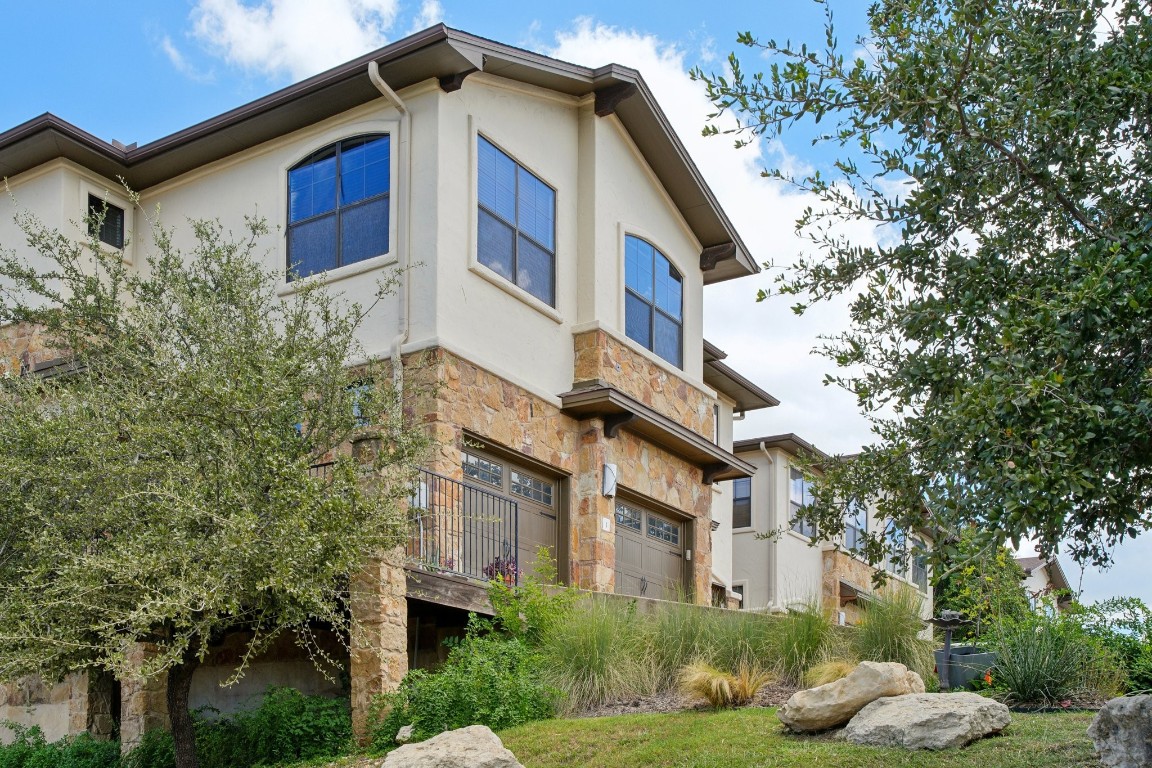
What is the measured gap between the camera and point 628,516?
58.9ft

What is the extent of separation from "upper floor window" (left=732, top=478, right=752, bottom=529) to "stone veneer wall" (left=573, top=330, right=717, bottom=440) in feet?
25.7

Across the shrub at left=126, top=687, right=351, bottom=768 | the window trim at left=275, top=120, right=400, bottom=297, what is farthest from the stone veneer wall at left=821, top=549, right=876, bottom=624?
the shrub at left=126, top=687, right=351, bottom=768

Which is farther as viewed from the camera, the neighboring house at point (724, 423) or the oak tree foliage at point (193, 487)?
the neighboring house at point (724, 423)

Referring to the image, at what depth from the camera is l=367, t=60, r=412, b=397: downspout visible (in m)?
14.7

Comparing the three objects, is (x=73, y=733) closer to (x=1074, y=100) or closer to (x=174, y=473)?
(x=174, y=473)

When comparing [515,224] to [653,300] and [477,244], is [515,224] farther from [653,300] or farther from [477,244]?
[653,300]

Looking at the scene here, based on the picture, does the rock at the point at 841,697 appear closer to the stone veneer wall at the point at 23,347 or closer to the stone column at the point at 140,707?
the stone column at the point at 140,707

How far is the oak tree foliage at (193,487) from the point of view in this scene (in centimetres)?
1062

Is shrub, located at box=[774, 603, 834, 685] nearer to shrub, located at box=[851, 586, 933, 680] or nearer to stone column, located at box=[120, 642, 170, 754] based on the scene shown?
shrub, located at box=[851, 586, 933, 680]

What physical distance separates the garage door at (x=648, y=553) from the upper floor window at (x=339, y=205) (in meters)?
5.09

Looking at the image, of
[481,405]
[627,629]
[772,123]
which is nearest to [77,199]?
[481,405]

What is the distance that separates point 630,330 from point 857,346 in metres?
9.17

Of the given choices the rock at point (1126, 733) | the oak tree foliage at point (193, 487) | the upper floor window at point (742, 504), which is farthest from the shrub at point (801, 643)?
the upper floor window at point (742, 504)

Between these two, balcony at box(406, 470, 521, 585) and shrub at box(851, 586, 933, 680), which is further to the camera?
balcony at box(406, 470, 521, 585)
